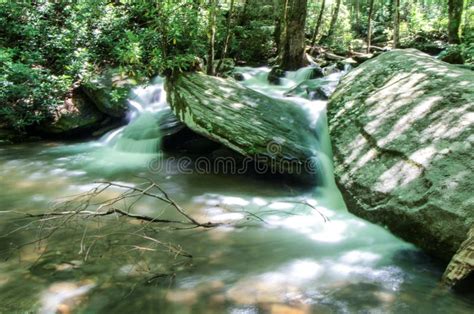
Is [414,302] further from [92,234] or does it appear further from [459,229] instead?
[92,234]

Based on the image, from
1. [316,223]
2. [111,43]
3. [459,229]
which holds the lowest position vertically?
[316,223]

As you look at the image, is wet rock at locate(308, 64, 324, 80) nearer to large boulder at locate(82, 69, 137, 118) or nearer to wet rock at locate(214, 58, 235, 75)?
wet rock at locate(214, 58, 235, 75)

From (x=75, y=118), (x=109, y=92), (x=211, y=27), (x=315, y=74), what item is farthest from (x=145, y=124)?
(x=315, y=74)

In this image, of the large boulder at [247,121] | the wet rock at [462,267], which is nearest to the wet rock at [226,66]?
the large boulder at [247,121]

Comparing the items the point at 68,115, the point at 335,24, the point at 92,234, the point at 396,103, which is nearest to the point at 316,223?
the point at 396,103

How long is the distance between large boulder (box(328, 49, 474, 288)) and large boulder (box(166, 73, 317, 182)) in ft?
2.09

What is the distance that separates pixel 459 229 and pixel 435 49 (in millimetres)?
12153

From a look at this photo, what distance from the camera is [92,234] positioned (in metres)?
3.95

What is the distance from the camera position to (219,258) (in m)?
3.51

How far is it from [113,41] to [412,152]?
362 inches
